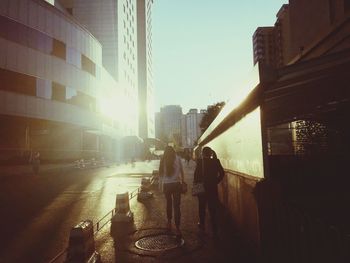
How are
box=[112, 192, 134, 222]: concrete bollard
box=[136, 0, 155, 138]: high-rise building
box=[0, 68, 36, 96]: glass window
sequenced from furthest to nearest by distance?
box=[136, 0, 155, 138]: high-rise building, box=[0, 68, 36, 96]: glass window, box=[112, 192, 134, 222]: concrete bollard

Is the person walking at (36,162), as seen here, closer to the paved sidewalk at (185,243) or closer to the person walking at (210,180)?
the paved sidewalk at (185,243)

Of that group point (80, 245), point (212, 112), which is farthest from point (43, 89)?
point (212, 112)

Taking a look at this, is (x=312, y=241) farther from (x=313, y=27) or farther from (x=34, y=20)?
(x=34, y=20)

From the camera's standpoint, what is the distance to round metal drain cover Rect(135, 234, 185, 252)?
651 cm

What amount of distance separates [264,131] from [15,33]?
31510 mm

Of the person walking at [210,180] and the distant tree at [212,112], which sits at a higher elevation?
the distant tree at [212,112]

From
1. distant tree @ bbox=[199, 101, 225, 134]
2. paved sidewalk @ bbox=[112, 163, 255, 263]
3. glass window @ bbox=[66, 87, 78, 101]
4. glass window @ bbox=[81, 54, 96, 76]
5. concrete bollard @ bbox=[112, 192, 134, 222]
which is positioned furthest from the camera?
distant tree @ bbox=[199, 101, 225, 134]

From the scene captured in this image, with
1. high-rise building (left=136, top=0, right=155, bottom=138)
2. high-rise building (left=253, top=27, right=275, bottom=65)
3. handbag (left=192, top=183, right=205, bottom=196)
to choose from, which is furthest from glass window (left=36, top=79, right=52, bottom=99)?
high-rise building (left=253, top=27, right=275, bottom=65)

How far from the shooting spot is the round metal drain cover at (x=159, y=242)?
6512 mm

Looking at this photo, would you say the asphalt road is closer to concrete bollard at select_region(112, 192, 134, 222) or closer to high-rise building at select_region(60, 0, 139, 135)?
concrete bollard at select_region(112, 192, 134, 222)

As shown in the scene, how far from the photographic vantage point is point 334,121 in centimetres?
987

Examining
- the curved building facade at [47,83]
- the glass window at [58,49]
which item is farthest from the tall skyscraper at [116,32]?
the glass window at [58,49]

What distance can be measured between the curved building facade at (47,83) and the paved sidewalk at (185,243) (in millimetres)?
26285

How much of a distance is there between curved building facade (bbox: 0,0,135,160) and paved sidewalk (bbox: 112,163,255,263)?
2628 cm
